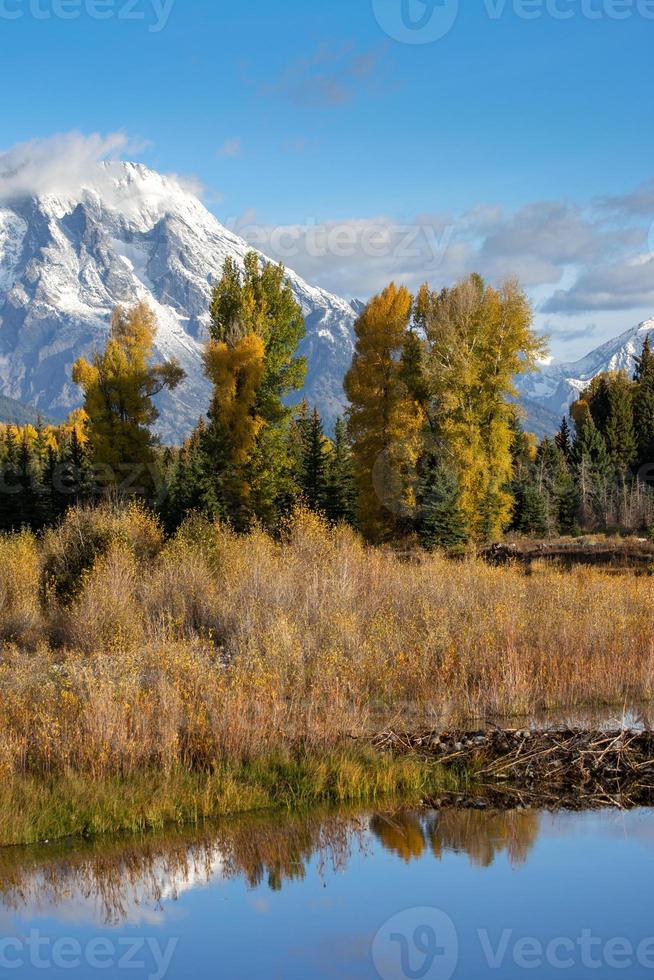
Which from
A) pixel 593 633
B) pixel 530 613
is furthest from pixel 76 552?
pixel 593 633

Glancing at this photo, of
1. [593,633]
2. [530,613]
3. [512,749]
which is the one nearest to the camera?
[512,749]

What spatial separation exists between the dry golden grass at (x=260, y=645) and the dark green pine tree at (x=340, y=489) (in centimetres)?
1534

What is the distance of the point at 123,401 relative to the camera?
43625mm

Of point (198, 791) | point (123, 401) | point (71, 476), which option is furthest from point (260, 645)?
point (71, 476)

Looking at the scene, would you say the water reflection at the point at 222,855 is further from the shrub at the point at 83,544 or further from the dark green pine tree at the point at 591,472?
the dark green pine tree at the point at 591,472

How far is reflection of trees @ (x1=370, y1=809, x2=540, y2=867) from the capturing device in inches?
420

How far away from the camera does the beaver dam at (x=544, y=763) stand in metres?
11.9

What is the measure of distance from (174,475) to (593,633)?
36.8 metres

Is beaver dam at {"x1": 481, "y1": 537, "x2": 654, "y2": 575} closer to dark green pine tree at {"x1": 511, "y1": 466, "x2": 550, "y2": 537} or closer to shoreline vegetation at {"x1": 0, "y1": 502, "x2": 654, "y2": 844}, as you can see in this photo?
dark green pine tree at {"x1": 511, "y1": 466, "x2": 550, "y2": 537}

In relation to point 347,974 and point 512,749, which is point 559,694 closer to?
point 512,749

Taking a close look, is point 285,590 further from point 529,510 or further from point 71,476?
point 71,476

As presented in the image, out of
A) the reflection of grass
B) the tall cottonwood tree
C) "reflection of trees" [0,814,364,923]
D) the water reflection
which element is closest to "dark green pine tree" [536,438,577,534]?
the tall cottonwood tree

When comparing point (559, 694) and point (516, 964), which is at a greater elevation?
point (559, 694)

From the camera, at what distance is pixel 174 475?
169 ft
